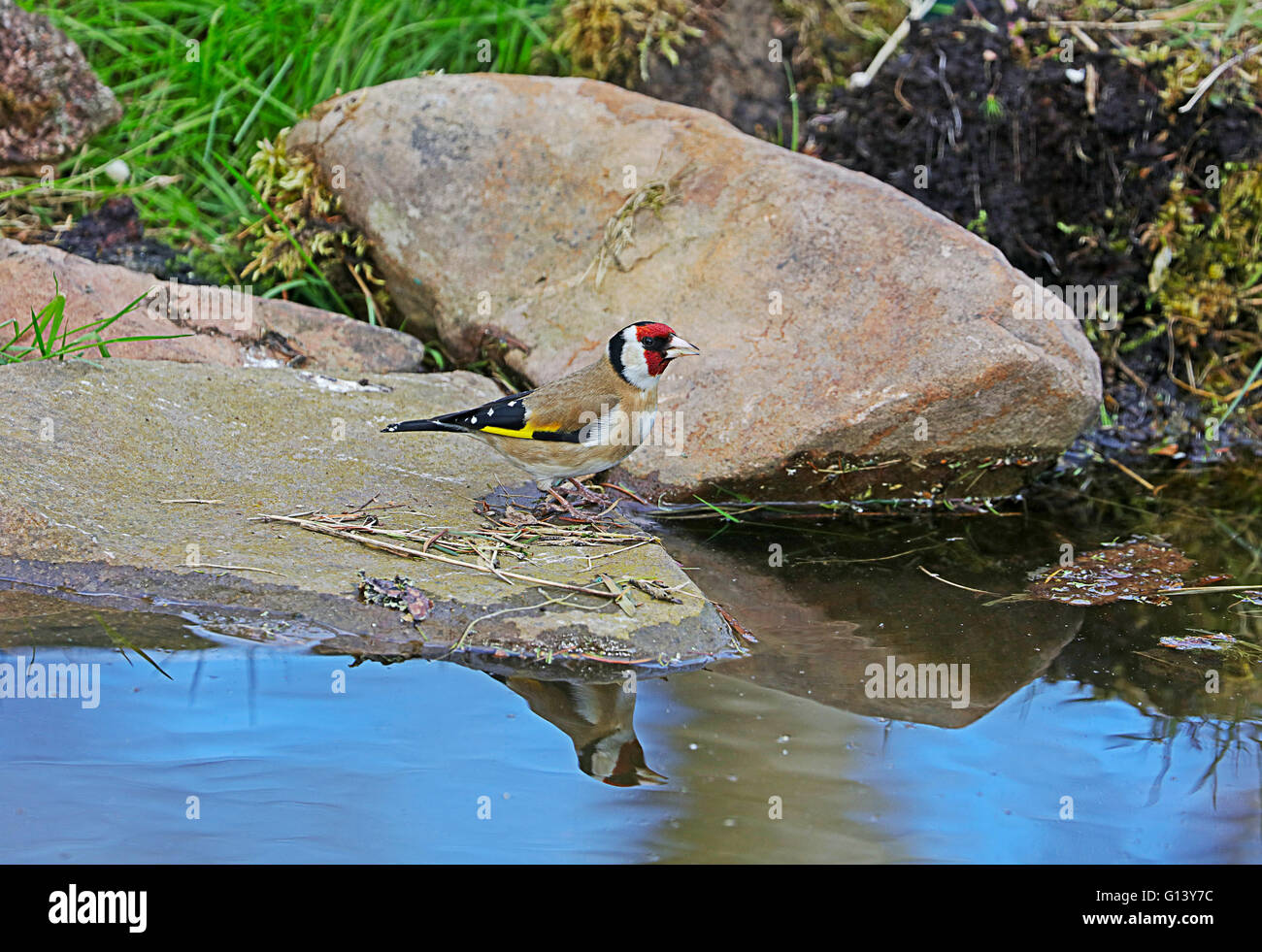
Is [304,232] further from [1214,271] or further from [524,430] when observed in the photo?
[1214,271]

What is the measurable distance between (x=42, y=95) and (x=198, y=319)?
2.40 m

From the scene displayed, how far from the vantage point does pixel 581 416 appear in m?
4.38

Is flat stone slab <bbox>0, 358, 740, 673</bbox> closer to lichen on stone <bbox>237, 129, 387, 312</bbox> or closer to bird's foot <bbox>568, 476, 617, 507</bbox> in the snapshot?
bird's foot <bbox>568, 476, 617, 507</bbox>

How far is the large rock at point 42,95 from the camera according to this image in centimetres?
705

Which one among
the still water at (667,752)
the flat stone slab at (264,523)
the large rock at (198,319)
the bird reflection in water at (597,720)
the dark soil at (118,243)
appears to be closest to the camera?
the still water at (667,752)

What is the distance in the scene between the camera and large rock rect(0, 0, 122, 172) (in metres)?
7.05

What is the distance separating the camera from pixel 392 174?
248 inches

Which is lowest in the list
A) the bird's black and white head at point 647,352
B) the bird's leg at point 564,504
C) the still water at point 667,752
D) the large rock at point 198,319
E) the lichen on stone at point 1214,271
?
the still water at point 667,752

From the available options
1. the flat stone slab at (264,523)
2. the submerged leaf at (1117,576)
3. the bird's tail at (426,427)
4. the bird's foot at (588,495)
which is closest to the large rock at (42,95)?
the flat stone slab at (264,523)

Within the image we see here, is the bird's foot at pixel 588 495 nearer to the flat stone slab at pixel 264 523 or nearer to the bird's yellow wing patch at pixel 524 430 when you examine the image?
the flat stone slab at pixel 264 523

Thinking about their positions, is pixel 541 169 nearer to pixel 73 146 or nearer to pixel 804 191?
pixel 804 191

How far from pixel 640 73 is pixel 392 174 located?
2.12 metres

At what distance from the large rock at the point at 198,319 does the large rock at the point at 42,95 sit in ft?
5.91
